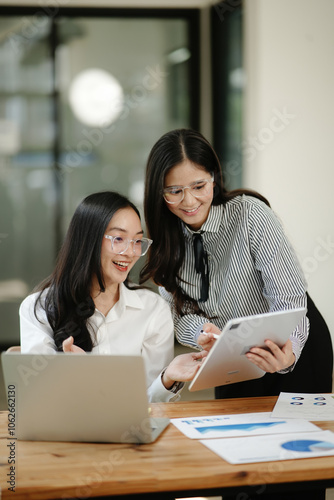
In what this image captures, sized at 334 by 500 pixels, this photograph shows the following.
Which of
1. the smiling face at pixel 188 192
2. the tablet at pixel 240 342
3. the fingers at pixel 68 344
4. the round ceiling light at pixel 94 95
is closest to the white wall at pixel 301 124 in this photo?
the round ceiling light at pixel 94 95

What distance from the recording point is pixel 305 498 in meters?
2.07

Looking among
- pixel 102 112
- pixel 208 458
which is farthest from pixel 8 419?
pixel 102 112

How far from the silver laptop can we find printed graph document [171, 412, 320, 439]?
0.46ft

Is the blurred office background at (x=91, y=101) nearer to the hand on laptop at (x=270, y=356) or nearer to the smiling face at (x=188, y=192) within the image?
the smiling face at (x=188, y=192)

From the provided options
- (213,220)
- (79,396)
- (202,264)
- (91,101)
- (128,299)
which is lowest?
(79,396)

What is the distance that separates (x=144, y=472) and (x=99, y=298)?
92 centimetres

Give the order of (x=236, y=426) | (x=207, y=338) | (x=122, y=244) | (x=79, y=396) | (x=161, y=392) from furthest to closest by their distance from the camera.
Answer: (x=122, y=244), (x=161, y=392), (x=207, y=338), (x=236, y=426), (x=79, y=396)

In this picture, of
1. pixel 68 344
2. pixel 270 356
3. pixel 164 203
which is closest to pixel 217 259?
pixel 164 203

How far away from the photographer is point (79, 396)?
146 centimetres

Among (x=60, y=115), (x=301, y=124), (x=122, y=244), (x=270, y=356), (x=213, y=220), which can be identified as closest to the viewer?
(x=270, y=356)

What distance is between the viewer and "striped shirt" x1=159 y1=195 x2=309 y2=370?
6.91 feet

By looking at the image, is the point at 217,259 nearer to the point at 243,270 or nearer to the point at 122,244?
the point at 243,270

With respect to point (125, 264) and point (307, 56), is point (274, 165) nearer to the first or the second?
point (307, 56)

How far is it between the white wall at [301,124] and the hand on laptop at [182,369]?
3207 millimetres
